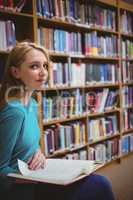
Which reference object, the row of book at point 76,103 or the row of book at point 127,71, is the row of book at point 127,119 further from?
the row of book at point 127,71

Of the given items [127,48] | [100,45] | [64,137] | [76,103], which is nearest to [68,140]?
[64,137]

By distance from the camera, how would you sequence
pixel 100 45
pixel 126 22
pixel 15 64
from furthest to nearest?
pixel 126 22, pixel 100 45, pixel 15 64

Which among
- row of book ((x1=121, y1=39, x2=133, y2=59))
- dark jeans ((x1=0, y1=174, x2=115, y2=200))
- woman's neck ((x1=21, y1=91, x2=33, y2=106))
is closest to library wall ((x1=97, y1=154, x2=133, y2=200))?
row of book ((x1=121, y1=39, x2=133, y2=59))

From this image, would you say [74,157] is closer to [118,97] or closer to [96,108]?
[96,108]

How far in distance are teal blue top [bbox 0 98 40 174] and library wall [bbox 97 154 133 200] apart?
6.43ft

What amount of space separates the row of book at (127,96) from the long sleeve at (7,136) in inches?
108

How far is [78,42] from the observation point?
333 cm

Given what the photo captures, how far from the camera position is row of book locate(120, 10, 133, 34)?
3998mm

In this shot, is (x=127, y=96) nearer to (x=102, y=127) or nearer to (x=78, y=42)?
(x=102, y=127)

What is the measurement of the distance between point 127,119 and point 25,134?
2.81 metres

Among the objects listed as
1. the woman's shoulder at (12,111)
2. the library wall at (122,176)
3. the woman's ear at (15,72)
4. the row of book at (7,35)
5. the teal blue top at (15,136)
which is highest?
the row of book at (7,35)

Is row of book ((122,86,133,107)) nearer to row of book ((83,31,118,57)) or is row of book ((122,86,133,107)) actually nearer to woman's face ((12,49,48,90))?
row of book ((83,31,118,57))

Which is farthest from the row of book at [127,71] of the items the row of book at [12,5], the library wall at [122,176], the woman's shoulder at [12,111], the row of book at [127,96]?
the woman's shoulder at [12,111]

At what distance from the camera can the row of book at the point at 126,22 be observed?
400cm
